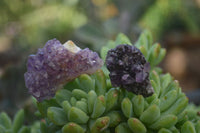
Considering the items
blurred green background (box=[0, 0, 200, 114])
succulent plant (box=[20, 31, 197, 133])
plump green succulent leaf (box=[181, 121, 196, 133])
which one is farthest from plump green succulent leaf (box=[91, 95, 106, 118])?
blurred green background (box=[0, 0, 200, 114])

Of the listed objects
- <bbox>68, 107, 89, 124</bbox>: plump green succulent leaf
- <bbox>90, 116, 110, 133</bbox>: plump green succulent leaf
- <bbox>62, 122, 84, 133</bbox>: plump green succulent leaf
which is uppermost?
<bbox>68, 107, 89, 124</bbox>: plump green succulent leaf

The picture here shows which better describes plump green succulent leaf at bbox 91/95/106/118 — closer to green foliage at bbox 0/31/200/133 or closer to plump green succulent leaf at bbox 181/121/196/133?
green foliage at bbox 0/31/200/133

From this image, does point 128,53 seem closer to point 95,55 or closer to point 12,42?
point 95,55

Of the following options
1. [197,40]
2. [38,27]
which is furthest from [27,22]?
[197,40]

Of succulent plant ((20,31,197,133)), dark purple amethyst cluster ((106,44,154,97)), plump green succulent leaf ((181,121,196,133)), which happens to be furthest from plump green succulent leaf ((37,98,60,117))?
plump green succulent leaf ((181,121,196,133))

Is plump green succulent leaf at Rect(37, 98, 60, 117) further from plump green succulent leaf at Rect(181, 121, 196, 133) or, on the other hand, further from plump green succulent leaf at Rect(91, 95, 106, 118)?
plump green succulent leaf at Rect(181, 121, 196, 133)

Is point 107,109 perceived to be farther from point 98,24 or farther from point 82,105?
point 98,24

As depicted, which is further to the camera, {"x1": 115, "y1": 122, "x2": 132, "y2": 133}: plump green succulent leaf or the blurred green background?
the blurred green background

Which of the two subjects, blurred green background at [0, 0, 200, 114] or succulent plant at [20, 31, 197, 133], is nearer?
succulent plant at [20, 31, 197, 133]

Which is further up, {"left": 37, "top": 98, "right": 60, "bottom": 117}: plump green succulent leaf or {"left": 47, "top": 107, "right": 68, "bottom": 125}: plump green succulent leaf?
{"left": 37, "top": 98, "right": 60, "bottom": 117}: plump green succulent leaf
